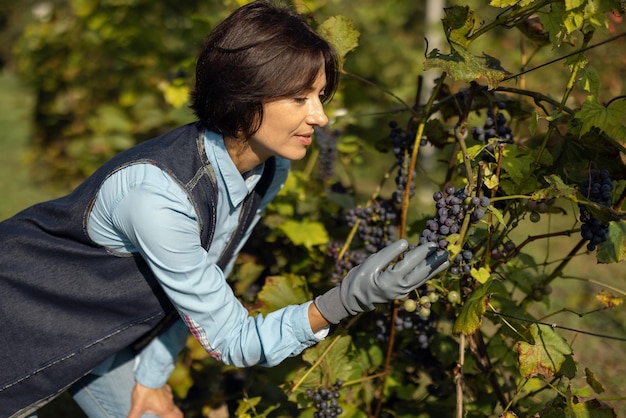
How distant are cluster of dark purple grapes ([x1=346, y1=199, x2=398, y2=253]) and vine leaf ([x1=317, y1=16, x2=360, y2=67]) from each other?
0.43m

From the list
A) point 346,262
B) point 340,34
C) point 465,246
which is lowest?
point 346,262

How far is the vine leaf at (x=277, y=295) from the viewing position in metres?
2.16

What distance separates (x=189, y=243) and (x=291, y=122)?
38cm

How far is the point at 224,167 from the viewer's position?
1.77 m

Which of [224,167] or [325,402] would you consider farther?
[325,402]

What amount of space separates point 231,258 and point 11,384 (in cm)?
70

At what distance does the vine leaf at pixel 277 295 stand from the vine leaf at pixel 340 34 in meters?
0.70

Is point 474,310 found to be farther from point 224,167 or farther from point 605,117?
point 224,167

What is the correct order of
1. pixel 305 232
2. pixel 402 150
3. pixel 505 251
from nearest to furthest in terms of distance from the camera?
pixel 505 251, pixel 402 150, pixel 305 232

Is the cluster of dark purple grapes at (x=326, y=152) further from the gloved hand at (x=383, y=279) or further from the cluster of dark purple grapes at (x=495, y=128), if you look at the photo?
the gloved hand at (x=383, y=279)

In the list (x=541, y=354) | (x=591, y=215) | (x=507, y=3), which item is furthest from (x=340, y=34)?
(x=541, y=354)

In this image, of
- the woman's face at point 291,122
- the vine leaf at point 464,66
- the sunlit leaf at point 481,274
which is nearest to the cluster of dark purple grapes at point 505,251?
the sunlit leaf at point 481,274

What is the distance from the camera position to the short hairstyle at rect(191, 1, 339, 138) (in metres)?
1.63

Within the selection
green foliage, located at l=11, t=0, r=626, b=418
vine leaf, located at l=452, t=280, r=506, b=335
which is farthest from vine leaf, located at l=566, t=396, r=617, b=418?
vine leaf, located at l=452, t=280, r=506, b=335
